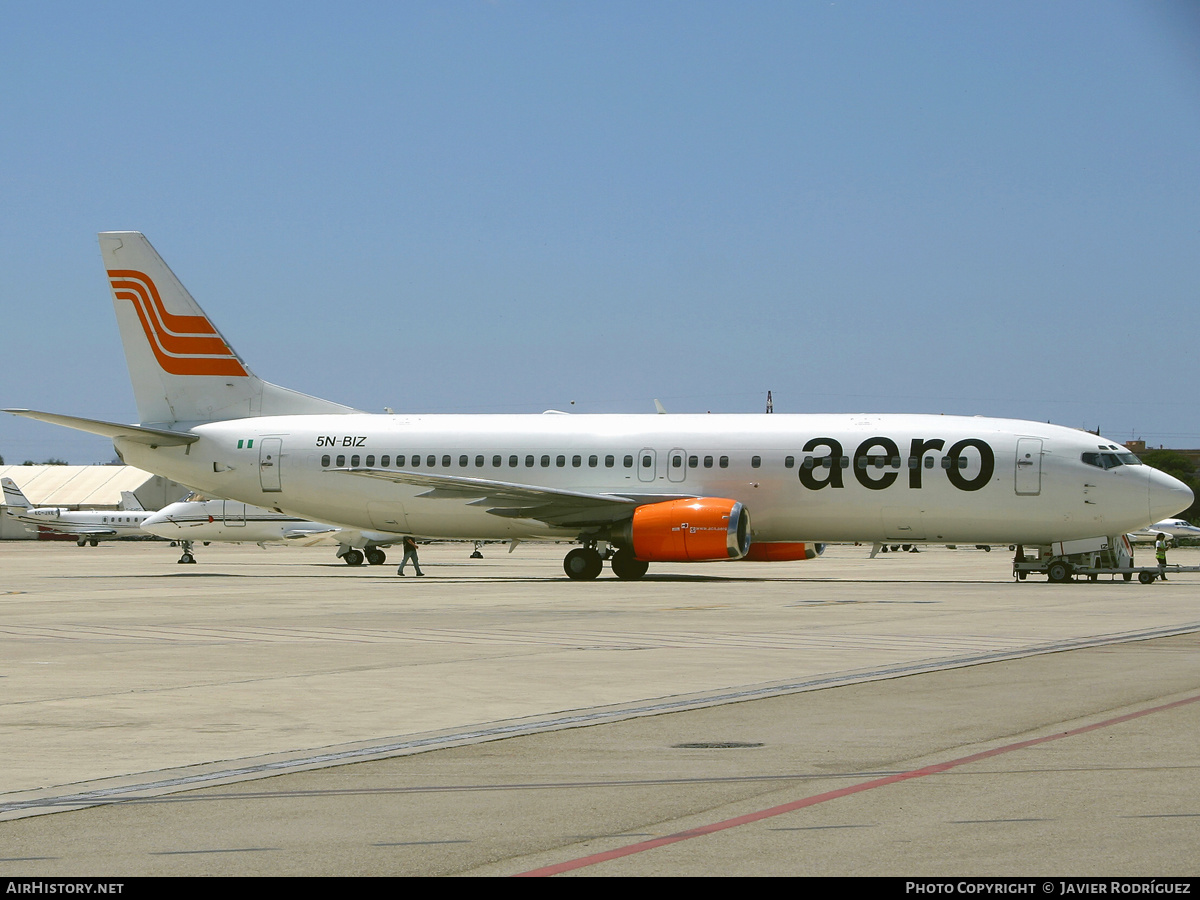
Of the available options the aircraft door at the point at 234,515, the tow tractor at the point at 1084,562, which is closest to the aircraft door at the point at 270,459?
the tow tractor at the point at 1084,562

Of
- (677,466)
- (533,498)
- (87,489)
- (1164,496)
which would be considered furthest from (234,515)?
(87,489)

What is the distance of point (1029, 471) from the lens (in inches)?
1300

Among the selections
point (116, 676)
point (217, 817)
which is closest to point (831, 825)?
point (217, 817)

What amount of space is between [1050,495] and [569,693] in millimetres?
23257

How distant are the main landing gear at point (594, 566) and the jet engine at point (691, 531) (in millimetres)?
1507

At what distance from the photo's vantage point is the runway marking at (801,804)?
6355mm

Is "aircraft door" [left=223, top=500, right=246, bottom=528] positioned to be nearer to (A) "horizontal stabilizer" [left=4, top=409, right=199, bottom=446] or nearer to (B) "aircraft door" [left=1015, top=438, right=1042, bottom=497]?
(A) "horizontal stabilizer" [left=4, top=409, right=199, bottom=446]

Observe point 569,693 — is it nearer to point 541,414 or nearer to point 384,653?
point 384,653

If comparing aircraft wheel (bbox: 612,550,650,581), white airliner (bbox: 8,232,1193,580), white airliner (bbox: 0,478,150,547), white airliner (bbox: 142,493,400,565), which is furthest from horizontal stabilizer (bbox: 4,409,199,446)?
white airliner (bbox: 0,478,150,547)

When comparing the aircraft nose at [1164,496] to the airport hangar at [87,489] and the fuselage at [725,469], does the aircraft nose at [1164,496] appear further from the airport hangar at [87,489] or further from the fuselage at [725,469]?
the airport hangar at [87,489]

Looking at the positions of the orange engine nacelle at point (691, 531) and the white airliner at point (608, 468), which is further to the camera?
the white airliner at point (608, 468)

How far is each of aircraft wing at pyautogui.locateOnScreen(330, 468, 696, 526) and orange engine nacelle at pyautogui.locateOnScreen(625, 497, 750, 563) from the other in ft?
4.27

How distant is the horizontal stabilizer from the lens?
36.4m
